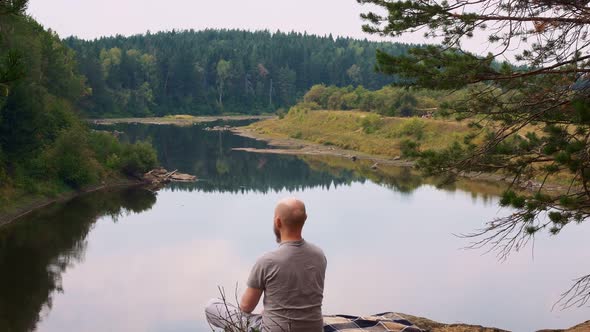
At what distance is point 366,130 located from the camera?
181 feet

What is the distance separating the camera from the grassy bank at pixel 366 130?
47.0m

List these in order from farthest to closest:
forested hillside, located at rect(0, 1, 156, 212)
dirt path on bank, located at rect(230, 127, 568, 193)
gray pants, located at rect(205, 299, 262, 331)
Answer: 1. dirt path on bank, located at rect(230, 127, 568, 193)
2. forested hillside, located at rect(0, 1, 156, 212)
3. gray pants, located at rect(205, 299, 262, 331)

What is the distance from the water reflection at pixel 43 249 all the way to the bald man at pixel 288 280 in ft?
35.6

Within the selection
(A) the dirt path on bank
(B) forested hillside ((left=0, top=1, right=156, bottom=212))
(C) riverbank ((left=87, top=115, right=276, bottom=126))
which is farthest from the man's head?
(C) riverbank ((left=87, top=115, right=276, bottom=126))

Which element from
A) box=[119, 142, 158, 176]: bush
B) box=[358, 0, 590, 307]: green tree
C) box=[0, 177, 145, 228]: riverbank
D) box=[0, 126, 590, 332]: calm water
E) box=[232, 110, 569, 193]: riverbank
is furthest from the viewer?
box=[232, 110, 569, 193]: riverbank

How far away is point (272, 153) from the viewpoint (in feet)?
169

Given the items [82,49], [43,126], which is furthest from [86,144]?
[82,49]

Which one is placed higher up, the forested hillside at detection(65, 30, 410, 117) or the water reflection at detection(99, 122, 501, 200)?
the forested hillside at detection(65, 30, 410, 117)

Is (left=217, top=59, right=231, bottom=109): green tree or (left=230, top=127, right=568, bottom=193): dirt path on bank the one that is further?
(left=217, top=59, right=231, bottom=109): green tree

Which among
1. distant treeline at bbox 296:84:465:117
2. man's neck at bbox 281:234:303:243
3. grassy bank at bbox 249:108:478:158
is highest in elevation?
distant treeline at bbox 296:84:465:117

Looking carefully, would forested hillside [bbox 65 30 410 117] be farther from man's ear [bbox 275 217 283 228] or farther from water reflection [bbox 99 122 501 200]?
man's ear [bbox 275 217 283 228]

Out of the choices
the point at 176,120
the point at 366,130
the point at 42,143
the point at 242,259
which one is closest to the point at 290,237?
the point at 242,259

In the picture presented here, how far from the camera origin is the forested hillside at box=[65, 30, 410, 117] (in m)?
89.6

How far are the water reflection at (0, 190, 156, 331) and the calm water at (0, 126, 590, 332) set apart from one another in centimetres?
4
